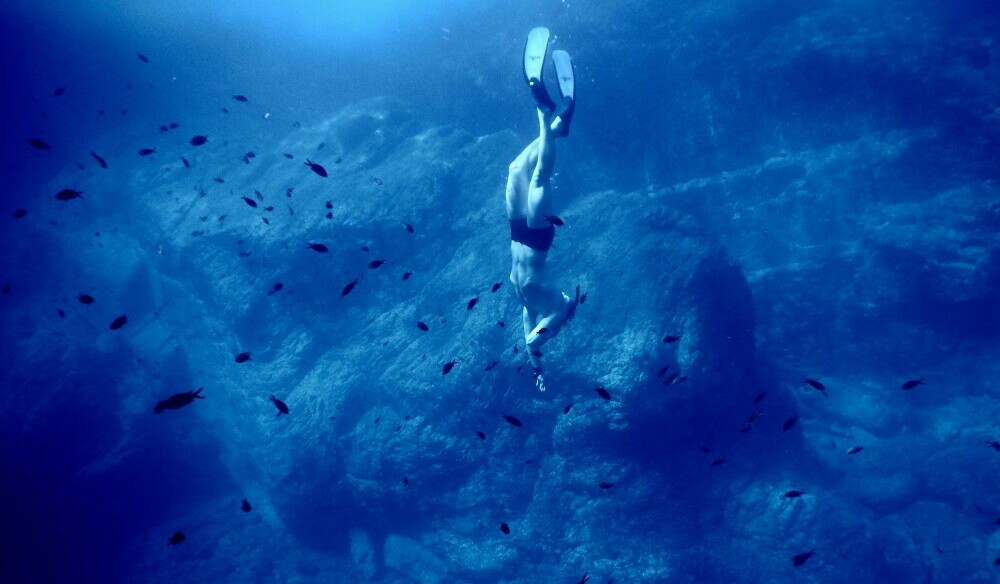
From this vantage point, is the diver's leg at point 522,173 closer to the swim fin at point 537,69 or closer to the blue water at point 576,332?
the swim fin at point 537,69

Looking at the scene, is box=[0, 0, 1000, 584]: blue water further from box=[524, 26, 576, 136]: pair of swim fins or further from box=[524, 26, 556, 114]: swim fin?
box=[524, 26, 556, 114]: swim fin

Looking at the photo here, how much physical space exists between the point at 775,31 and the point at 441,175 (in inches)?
490

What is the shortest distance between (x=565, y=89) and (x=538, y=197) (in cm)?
170

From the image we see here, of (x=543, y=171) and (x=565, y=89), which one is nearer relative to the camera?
(x=543, y=171)

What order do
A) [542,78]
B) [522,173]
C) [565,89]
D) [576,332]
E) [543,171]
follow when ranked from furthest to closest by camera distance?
[576,332], [565,89], [522,173], [542,78], [543,171]

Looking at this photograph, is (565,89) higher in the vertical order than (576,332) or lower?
higher

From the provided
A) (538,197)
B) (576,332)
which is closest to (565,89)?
(538,197)

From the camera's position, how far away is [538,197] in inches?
216

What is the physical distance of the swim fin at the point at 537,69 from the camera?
5398mm

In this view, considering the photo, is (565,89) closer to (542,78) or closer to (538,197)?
(542,78)

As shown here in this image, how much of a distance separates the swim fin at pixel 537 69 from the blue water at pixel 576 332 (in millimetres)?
6012

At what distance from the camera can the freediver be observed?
5.44 metres

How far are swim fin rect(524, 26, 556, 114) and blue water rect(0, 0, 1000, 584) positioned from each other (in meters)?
6.01

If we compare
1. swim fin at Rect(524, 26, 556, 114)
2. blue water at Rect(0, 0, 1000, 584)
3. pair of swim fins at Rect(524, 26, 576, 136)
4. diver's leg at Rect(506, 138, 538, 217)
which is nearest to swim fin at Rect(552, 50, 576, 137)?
pair of swim fins at Rect(524, 26, 576, 136)
